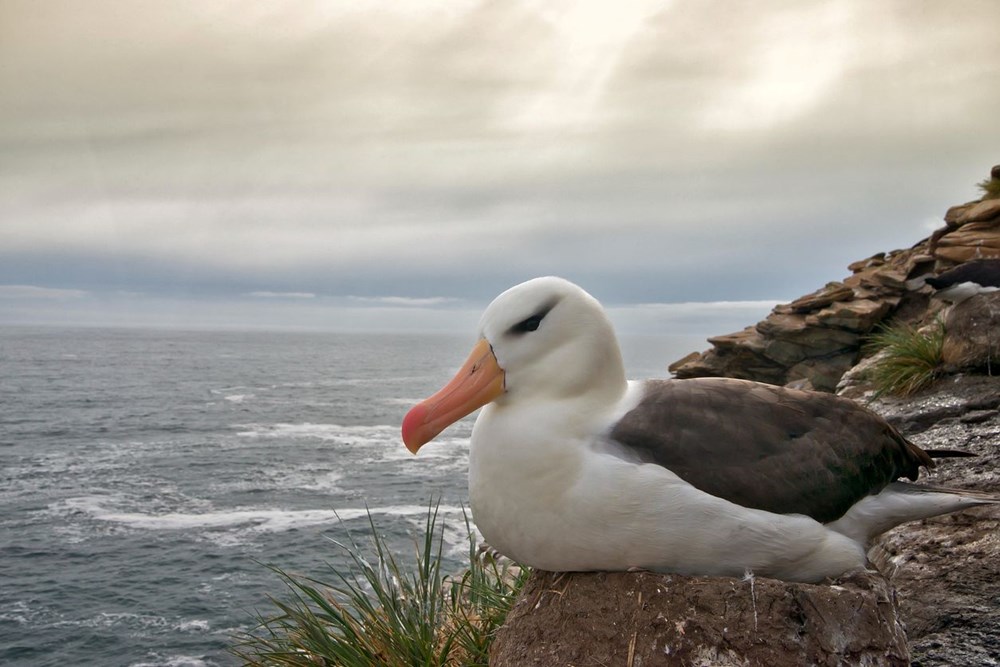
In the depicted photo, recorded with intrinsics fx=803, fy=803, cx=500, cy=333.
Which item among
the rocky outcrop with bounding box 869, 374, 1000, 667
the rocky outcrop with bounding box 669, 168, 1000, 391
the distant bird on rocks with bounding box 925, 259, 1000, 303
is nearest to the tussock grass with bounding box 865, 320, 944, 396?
the distant bird on rocks with bounding box 925, 259, 1000, 303

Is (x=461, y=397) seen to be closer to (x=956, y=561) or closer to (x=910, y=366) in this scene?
(x=956, y=561)

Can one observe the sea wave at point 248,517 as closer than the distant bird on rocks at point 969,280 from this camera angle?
No

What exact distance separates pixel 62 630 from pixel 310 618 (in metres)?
22.1

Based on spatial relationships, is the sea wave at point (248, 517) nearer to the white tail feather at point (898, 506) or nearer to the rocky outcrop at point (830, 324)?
the rocky outcrop at point (830, 324)

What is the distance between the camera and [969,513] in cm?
521

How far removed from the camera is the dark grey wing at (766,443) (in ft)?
11.4

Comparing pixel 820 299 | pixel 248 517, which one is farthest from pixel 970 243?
pixel 248 517

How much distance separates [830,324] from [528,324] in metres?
12.8

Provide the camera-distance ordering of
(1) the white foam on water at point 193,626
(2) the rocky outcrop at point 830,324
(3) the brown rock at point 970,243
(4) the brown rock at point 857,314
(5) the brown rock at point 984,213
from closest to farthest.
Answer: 1. (3) the brown rock at point 970,243
2. (5) the brown rock at point 984,213
3. (2) the rocky outcrop at point 830,324
4. (4) the brown rock at point 857,314
5. (1) the white foam on water at point 193,626

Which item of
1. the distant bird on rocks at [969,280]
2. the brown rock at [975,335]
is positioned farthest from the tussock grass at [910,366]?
the distant bird on rocks at [969,280]

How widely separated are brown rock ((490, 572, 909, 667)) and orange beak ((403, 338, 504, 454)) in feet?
3.18

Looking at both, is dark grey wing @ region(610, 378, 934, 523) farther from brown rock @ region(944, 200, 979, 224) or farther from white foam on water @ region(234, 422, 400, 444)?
white foam on water @ region(234, 422, 400, 444)

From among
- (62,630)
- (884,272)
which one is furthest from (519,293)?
(62,630)

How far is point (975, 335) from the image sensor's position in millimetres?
6875
